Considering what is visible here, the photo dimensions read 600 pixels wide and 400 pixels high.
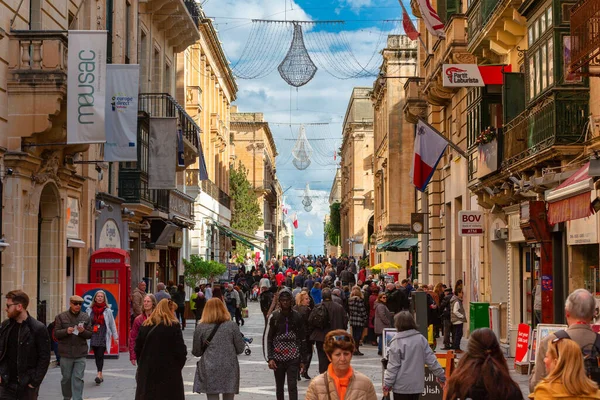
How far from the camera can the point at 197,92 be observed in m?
46.9

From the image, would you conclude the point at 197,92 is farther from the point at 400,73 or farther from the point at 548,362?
the point at 548,362

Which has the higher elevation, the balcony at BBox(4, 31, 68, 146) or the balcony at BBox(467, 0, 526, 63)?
the balcony at BBox(467, 0, 526, 63)

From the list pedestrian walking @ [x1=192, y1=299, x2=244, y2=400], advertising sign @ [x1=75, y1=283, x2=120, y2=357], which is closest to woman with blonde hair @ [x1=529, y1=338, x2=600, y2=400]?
pedestrian walking @ [x1=192, y1=299, x2=244, y2=400]

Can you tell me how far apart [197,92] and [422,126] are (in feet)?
72.9

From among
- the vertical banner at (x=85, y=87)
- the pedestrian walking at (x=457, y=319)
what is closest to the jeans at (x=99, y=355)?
the vertical banner at (x=85, y=87)

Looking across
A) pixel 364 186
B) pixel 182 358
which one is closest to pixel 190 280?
pixel 182 358

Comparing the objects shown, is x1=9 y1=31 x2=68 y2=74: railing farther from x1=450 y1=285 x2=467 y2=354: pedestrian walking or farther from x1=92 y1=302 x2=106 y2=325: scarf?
x1=450 y1=285 x2=467 y2=354: pedestrian walking

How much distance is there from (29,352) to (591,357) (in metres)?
5.76

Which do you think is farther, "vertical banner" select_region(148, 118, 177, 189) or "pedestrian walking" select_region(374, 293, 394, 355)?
"vertical banner" select_region(148, 118, 177, 189)

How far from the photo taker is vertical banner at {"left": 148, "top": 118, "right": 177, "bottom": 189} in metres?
30.0

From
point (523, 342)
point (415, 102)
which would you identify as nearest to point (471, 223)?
point (523, 342)

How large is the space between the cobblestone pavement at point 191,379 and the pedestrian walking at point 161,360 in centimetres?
489

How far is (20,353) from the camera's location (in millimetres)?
10523

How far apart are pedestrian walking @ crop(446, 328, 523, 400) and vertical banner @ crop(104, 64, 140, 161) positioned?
51.9 ft
